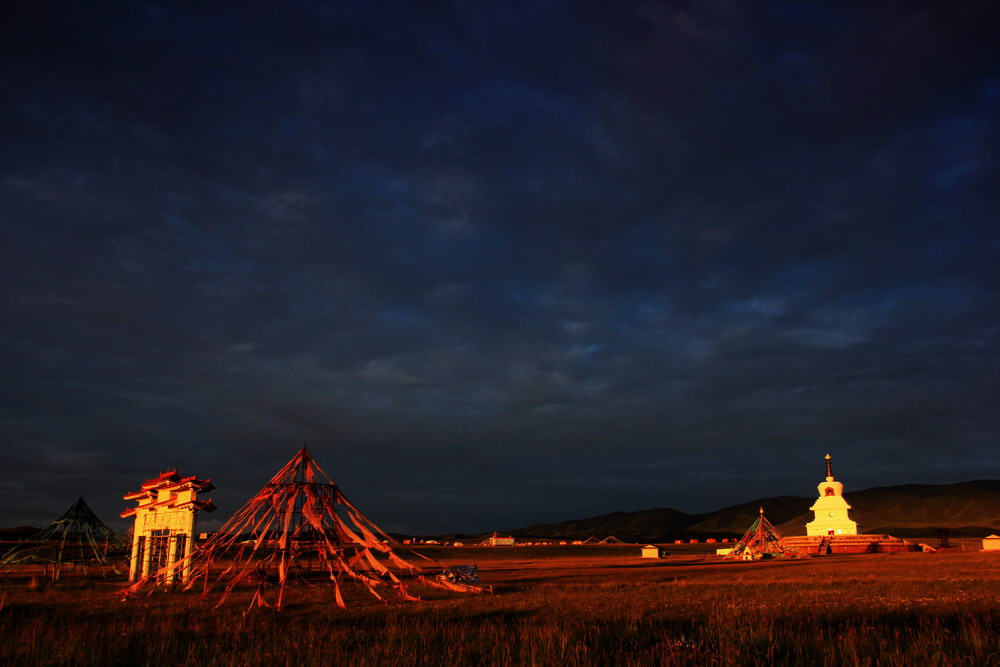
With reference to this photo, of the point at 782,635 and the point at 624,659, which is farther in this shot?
the point at 782,635

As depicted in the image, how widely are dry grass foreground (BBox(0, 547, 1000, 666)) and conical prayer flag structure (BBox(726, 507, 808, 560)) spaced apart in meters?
57.2

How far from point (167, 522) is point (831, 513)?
96.1 meters

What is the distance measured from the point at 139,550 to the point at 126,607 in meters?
16.3

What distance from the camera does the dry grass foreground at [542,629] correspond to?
12.1 metres

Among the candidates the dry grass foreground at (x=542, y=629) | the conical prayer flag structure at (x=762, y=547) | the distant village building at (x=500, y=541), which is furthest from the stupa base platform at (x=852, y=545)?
the distant village building at (x=500, y=541)

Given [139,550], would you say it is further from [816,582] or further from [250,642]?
[816,582]

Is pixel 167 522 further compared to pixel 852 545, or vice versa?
pixel 852 545

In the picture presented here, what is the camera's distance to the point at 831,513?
330 ft

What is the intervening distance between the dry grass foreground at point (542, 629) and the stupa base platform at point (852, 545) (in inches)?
2513

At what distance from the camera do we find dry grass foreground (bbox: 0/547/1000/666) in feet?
39.7

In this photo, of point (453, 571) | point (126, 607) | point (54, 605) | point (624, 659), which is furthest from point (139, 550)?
point (624, 659)

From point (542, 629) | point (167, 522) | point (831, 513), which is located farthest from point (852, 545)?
point (542, 629)

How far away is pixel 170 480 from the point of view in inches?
1480

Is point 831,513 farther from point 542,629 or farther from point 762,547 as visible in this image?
point 542,629
